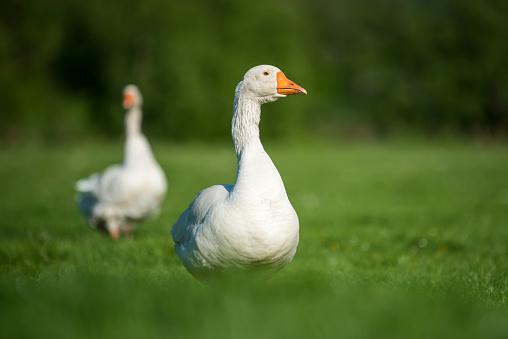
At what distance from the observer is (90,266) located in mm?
5766

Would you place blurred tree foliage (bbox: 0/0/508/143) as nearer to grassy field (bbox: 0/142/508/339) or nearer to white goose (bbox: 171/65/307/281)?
grassy field (bbox: 0/142/508/339)


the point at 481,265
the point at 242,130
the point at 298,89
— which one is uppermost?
the point at 298,89

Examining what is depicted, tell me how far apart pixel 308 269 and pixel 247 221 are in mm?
1967

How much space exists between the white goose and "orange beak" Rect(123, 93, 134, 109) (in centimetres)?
532

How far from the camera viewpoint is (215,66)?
38.6 metres

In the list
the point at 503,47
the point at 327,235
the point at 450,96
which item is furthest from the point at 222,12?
the point at 327,235

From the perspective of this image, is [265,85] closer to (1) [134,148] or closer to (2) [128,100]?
(1) [134,148]

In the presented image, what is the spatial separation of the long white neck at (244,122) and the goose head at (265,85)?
2.4 inches

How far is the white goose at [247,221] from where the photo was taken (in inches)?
153

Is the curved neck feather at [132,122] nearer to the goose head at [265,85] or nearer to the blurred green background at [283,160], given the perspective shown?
the blurred green background at [283,160]

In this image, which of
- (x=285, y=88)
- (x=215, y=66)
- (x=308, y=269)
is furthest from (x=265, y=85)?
(x=215, y=66)

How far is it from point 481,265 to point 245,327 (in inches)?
164

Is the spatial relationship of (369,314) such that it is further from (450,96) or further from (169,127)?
(450,96)

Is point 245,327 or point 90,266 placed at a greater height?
point 245,327
